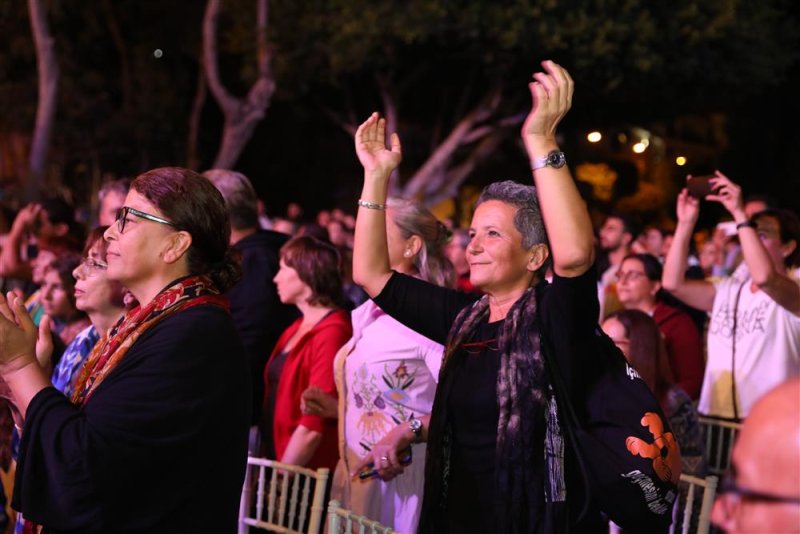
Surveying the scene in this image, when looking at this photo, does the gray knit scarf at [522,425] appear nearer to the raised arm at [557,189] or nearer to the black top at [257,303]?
the raised arm at [557,189]

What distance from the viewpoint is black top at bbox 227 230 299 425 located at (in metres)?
6.05

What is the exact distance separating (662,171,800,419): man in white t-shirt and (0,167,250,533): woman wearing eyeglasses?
366 centimetres

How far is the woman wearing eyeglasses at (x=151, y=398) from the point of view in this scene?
2.80 m

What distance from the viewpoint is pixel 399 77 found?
Result: 78.5 ft

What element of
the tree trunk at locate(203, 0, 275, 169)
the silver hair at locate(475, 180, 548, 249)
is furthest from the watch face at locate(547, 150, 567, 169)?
the tree trunk at locate(203, 0, 275, 169)

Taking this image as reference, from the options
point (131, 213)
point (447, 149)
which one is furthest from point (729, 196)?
point (447, 149)

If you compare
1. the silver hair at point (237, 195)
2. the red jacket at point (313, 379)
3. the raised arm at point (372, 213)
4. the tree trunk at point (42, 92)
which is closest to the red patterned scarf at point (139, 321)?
the raised arm at point (372, 213)

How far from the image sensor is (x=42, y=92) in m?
15.4

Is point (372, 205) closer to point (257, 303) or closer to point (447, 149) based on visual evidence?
point (257, 303)

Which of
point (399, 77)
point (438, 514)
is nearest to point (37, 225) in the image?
point (438, 514)

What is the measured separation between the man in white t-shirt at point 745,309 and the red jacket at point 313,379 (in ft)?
7.05

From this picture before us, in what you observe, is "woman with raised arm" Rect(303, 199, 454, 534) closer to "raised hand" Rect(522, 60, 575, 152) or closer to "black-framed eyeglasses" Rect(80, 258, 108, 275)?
"black-framed eyeglasses" Rect(80, 258, 108, 275)

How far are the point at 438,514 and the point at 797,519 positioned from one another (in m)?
1.98

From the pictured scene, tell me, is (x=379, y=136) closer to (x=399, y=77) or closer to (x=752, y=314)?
(x=752, y=314)
